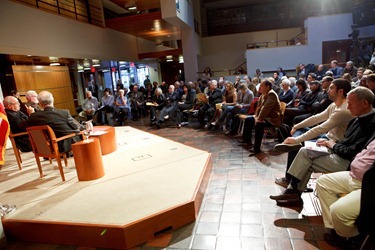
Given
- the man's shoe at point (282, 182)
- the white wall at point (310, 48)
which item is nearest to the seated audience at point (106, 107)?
the man's shoe at point (282, 182)

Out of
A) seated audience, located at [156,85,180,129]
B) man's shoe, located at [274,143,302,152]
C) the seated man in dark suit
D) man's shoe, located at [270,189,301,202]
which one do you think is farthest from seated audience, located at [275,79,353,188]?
seated audience, located at [156,85,180,129]

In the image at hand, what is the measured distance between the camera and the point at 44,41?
6922 mm

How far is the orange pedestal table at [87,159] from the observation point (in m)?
3.03

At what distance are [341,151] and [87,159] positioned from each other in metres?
2.66

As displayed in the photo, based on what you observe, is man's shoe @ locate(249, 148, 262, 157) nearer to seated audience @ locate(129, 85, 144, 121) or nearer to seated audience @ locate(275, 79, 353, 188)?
seated audience @ locate(275, 79, 353, 188)

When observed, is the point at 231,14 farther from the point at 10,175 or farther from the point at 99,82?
the point at 10,175

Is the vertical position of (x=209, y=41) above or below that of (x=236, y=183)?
above

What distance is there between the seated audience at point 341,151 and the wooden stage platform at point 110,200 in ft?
3.15

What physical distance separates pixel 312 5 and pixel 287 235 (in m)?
15.4

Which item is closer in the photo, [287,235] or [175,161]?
[287,235]

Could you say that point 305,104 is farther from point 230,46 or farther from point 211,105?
point 230,46

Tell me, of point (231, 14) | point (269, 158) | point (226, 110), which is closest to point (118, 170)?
point (269, 158)

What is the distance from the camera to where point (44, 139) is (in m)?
3.13

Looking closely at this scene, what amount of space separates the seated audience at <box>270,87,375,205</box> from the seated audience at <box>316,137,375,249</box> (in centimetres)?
18
